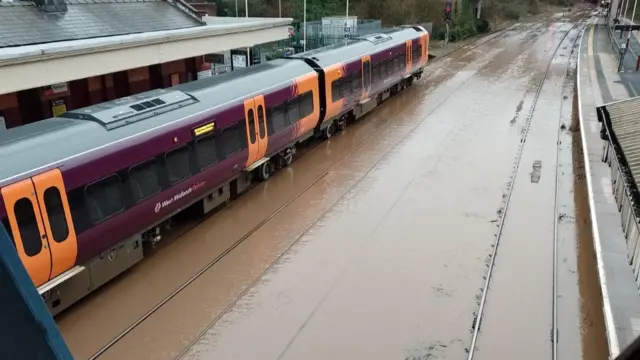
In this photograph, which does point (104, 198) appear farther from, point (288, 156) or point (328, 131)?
point (328, 131)

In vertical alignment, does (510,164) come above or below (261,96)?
below

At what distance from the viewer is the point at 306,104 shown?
16.1 meters

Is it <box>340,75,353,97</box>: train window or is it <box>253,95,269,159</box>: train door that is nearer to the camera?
<box>253,95,269,159</box>: train door

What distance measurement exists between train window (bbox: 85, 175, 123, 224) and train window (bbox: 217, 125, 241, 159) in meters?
3.08

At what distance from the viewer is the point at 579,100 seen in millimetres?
22344

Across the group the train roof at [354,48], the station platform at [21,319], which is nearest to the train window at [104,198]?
the station platform at [21,319]

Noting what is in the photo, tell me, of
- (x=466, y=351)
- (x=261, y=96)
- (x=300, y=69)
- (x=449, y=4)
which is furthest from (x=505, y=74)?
(x=466, y=351)

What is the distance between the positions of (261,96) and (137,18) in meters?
Answer: 9.57

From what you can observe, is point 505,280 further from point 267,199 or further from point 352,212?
point 267,199

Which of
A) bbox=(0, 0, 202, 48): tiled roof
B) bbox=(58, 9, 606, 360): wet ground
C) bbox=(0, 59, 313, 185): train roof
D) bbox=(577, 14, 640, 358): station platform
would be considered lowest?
bbox=(58, 9, 606, 360): wet ground

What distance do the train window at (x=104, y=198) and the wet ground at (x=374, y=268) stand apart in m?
1.54

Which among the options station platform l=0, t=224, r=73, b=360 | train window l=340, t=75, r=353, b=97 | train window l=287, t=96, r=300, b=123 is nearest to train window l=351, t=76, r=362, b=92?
train window l=340, t=75, r=353, b=97

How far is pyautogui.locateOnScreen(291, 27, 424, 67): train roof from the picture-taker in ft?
58.8

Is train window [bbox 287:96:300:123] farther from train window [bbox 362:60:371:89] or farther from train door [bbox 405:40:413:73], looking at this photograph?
train door [bbox 405:40:413:73]
